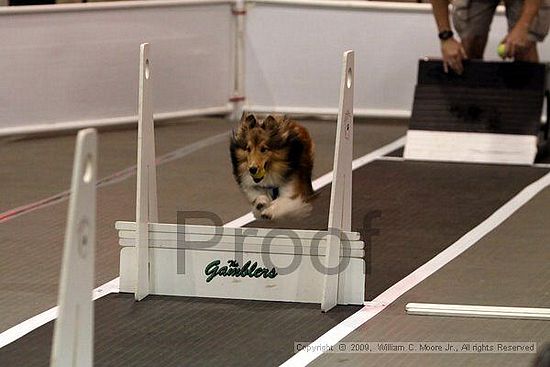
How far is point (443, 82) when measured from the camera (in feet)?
25.8

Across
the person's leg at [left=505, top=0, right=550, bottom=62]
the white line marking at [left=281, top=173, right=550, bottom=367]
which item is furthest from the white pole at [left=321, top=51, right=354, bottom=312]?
the person's leg at [left=505, top=0, right=550, bottom=62]

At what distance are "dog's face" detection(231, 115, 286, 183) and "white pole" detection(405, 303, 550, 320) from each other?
731 mm

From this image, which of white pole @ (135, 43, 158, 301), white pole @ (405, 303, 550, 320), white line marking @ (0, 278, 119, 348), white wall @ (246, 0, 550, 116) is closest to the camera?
white line marking @ (0, 278, 119, 348)

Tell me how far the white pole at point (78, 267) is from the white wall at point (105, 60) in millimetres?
4884

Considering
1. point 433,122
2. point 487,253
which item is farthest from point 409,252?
point 433,122

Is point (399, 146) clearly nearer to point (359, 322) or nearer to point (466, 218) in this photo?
point (466, 218)

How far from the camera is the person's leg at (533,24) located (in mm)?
7715

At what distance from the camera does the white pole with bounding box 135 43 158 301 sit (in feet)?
15.6

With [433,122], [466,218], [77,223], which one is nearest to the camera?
[77,223]

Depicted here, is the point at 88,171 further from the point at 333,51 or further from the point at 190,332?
the point at 333,51

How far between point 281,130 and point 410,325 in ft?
2.91

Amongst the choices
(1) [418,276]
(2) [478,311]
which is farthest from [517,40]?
(2) [478,311]

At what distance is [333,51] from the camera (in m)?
8.98

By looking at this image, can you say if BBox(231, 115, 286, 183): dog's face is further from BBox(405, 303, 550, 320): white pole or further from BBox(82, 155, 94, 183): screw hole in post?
BBox(82, 155, 94, 183): screw hole in post
